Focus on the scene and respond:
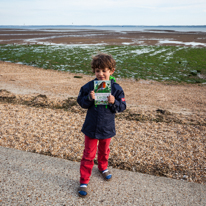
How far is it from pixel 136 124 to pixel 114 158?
1.95m

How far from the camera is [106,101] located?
2.81m

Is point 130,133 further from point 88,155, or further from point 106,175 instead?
point 88,155

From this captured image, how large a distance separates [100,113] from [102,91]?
372mm

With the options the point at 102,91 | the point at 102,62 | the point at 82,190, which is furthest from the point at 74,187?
the point at 102,62

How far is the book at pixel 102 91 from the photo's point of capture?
2762 mm

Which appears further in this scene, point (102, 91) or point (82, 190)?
point (82, 190)

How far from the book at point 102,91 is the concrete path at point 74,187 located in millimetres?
1466

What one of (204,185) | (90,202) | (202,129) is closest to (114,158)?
(90,202)

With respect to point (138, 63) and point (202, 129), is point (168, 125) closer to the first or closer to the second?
point (202, 129)

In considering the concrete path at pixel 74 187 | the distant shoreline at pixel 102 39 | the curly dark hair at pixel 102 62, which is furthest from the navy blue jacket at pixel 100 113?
the distant shoreline at pixel 102 39

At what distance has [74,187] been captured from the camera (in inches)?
127

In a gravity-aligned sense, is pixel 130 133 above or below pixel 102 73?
below

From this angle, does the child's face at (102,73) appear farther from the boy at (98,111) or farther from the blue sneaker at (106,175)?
the blue sneaker at (106,175)

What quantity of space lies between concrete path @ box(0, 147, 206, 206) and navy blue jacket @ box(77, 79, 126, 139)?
35.8 inches
